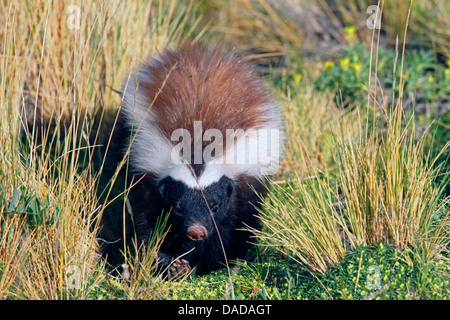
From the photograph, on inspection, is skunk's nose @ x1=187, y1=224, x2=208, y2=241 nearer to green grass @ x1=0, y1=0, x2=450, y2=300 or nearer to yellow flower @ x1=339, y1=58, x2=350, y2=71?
green grass @ x1=0, y1=0, x2=450, y2=300

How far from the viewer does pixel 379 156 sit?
3873 millimetres

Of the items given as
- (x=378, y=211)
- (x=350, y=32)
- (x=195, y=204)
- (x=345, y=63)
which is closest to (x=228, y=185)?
(x=195, y=204)

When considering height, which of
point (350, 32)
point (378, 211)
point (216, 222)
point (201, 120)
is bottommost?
point (216, 222)

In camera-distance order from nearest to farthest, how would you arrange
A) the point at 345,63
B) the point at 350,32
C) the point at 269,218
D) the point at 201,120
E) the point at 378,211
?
the point at 378,211 → the point at 201,120 → the point at 269,218 → the point at 345,63 → the point at 350,32

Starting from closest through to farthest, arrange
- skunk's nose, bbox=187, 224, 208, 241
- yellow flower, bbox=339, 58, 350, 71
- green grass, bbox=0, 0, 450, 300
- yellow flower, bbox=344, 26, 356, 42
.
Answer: green grass, bbox=0, 0, 450, 300 → skunk's nose, bbox=187, 224, 208, 241 → yellow flower, bbox=339, 58, 350, 71 → yellow flower, bbox=344, 26, 356, 42

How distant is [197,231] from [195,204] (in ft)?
0.70

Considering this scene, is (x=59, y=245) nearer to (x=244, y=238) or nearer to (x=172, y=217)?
(x=172, y=217)

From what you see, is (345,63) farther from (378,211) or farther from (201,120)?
(378,211)

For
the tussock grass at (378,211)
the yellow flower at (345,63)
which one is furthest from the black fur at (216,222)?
the yellow flower at (345,63)

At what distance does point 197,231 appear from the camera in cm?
379

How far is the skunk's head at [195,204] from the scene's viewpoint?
3.85 m

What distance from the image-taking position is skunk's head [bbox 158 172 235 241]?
12.6 feet

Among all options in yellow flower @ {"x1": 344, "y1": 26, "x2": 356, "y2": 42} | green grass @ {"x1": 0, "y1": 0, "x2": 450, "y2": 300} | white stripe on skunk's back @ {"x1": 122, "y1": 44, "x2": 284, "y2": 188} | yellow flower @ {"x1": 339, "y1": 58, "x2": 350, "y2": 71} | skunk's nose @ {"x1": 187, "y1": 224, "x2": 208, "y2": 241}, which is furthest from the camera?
yellow flower @ {"x1": 344, "y1": 26, "x2": 356, "y2": 42}

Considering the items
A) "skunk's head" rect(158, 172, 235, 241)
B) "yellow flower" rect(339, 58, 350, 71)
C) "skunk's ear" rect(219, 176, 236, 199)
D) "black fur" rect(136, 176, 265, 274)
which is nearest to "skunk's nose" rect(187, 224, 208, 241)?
"skunk's head" rect(158, 172, 235, 241)
